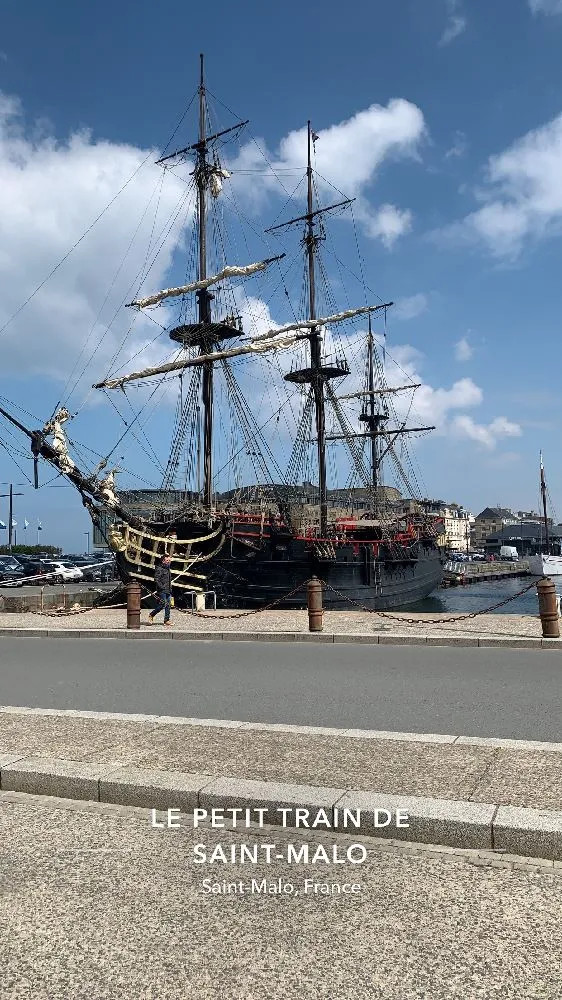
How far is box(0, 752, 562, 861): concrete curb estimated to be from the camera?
14.3ft


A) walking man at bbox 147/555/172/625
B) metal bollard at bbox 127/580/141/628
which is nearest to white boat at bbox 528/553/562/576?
walking man at bbox 147/555/172/625

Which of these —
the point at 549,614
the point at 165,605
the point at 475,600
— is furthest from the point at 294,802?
the point at 475,600

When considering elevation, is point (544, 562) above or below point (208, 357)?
below

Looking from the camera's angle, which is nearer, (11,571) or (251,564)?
(251,564)

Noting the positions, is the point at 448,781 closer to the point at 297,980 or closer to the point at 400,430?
the point at 297,980

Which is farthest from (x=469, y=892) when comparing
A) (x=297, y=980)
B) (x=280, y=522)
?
(x=280, y=522)

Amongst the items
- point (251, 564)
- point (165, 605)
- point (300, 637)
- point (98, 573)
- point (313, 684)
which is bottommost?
point (313, 684)

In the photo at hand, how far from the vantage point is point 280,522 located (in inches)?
1282

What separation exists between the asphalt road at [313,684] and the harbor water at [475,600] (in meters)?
25.6

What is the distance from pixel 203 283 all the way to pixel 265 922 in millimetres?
34027

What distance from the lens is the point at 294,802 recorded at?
15.8 feet

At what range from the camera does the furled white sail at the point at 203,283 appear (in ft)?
115

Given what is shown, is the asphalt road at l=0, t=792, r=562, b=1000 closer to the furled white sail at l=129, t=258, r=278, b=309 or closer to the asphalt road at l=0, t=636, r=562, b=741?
the asphalt road at l=0, t=636, r=562, b=741

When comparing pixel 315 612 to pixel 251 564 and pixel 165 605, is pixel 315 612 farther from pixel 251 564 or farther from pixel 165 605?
pixel 251 564
